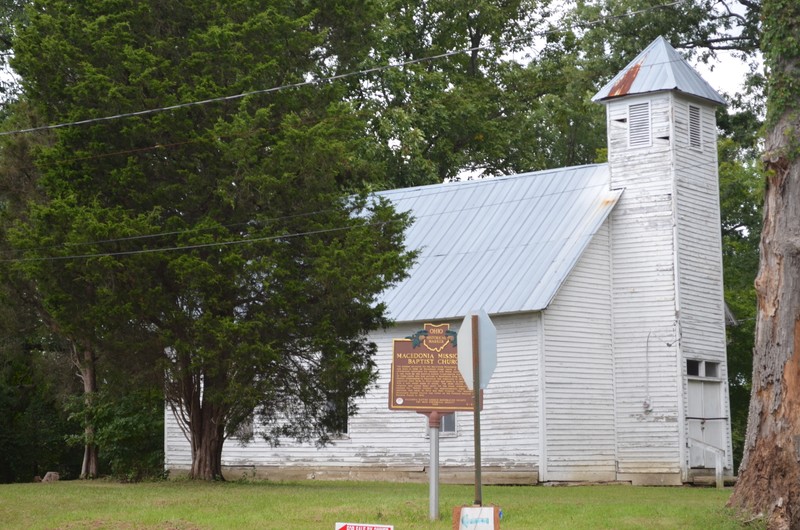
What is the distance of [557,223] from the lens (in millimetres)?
30266

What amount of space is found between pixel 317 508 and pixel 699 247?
48.7 ft

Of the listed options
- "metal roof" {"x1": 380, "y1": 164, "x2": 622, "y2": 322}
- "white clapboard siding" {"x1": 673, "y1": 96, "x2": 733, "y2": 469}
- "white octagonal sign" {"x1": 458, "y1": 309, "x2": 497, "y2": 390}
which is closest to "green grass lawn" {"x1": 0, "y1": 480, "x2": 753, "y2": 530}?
"white octagonal sign" {"x1": 458, "y1": 309, "x2": 497, "y2": 390}

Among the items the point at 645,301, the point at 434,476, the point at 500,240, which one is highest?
the point at 500,240

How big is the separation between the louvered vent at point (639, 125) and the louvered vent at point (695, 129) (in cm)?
117

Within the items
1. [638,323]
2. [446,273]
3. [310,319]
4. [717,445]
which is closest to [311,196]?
[310,319]

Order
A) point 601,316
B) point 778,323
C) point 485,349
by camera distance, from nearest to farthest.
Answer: point 485,349 < point 778,323 < point 601,316

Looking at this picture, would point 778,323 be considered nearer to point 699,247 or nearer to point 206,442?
point 699,247

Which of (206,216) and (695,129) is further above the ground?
(695,129)

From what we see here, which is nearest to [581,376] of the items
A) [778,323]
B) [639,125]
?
[639,125]

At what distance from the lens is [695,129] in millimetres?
30359

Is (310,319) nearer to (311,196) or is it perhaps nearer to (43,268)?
(311,196)

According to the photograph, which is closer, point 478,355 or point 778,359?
point 478,355

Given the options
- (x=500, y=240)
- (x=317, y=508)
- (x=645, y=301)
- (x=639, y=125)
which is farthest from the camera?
(x=500, y=240)

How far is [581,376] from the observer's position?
28.6 metres
